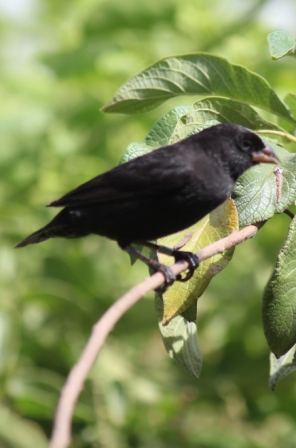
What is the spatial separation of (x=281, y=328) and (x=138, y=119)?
2.82 m

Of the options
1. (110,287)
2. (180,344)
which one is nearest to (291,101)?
(180,344)

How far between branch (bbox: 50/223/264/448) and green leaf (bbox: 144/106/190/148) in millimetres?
517

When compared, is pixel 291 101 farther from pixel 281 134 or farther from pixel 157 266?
pixel 157 266

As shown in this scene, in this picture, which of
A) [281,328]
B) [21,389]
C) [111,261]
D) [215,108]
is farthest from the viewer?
[111,261]

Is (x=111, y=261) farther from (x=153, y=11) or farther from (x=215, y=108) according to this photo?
(x=215, y=108)

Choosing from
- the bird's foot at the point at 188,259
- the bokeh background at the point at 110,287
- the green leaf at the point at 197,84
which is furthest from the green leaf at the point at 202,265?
the bokeh background at the point at 110,287

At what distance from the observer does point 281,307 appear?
2631mm

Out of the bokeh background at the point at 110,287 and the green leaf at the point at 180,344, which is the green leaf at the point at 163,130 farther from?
the bokeh background at the point at 110,287

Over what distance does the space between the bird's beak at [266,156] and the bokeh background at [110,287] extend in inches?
60.5

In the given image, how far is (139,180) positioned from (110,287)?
2.00 m

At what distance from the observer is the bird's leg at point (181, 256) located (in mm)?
2664

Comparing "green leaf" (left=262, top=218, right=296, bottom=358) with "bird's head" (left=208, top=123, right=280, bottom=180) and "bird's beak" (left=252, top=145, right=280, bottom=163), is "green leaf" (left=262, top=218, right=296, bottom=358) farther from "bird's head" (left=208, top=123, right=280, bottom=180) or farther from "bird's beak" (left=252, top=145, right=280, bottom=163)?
"bird's head" (left=208, top=123, right=280, bottom=180)

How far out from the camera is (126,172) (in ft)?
11.3

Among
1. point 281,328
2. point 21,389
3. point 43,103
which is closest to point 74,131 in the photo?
point 43,103
